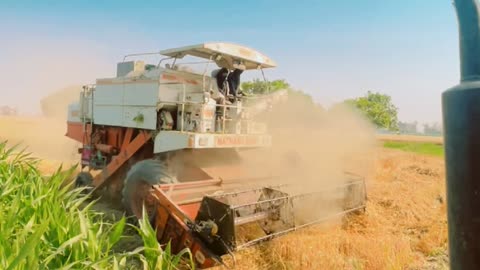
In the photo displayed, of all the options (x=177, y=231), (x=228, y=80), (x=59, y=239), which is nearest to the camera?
(x=59, y=239)

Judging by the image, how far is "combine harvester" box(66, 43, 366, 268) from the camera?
3.78 m

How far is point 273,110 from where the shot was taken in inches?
271

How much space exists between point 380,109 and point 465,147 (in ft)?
134

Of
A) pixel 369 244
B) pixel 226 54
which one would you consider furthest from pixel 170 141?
pixel 369 244

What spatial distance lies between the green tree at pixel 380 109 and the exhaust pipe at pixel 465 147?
3665 cm

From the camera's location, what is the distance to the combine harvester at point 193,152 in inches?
149

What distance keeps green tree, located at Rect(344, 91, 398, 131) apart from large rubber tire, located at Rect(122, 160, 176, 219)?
3333 centimetres

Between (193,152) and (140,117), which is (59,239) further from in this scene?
(140,117)

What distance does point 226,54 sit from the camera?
19.3ft

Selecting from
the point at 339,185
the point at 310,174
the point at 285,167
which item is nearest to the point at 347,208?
the point at 339,185

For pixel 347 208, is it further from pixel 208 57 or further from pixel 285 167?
pixel 208 57

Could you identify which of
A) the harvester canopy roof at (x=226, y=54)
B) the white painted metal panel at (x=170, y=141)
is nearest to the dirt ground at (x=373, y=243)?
the white painted metal panel at (x=170, y=141)

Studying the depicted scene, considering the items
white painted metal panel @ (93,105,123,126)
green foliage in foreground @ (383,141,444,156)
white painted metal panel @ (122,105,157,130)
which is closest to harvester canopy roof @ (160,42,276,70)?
white painted metal panel @ (122,105,157,130)

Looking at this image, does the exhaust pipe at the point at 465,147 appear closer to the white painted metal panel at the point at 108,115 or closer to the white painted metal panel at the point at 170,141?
the white painted metal panel at the point at 170,141
